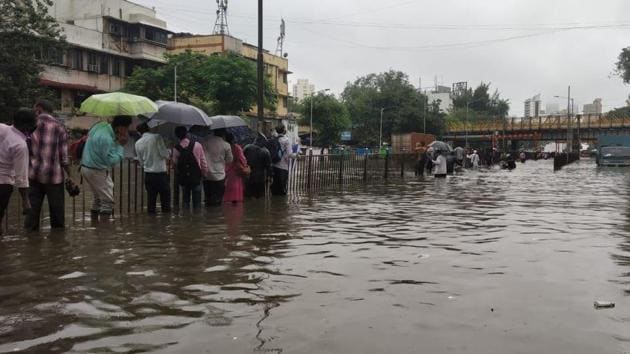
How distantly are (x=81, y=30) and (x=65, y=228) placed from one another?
4270 cm

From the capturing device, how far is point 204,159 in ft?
34.1

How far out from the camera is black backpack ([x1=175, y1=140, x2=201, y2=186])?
10.3m

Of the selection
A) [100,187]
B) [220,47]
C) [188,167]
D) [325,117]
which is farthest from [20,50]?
[325,117]

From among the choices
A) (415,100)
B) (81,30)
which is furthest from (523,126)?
(81,30)

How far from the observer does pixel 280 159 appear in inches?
517

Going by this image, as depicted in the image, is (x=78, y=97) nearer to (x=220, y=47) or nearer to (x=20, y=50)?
(x=220, y=47)

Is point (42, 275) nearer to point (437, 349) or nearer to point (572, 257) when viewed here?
point (437, 349)

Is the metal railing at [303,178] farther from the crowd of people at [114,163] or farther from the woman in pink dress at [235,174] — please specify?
the woman in pink dress at [235,174]

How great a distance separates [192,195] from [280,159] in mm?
2687

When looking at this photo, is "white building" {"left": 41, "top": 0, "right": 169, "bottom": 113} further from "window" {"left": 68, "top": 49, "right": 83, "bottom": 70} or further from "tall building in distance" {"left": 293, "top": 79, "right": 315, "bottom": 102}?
"tall building in distance" {"left": 293, "top": 79, "right": 315, "bottom": 102}

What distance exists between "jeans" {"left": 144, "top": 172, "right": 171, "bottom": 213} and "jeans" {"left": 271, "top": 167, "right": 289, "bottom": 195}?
3.60 metres

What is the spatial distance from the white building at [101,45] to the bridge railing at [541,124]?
174 feet

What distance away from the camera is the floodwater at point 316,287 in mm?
3867

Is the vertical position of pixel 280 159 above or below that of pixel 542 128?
below
